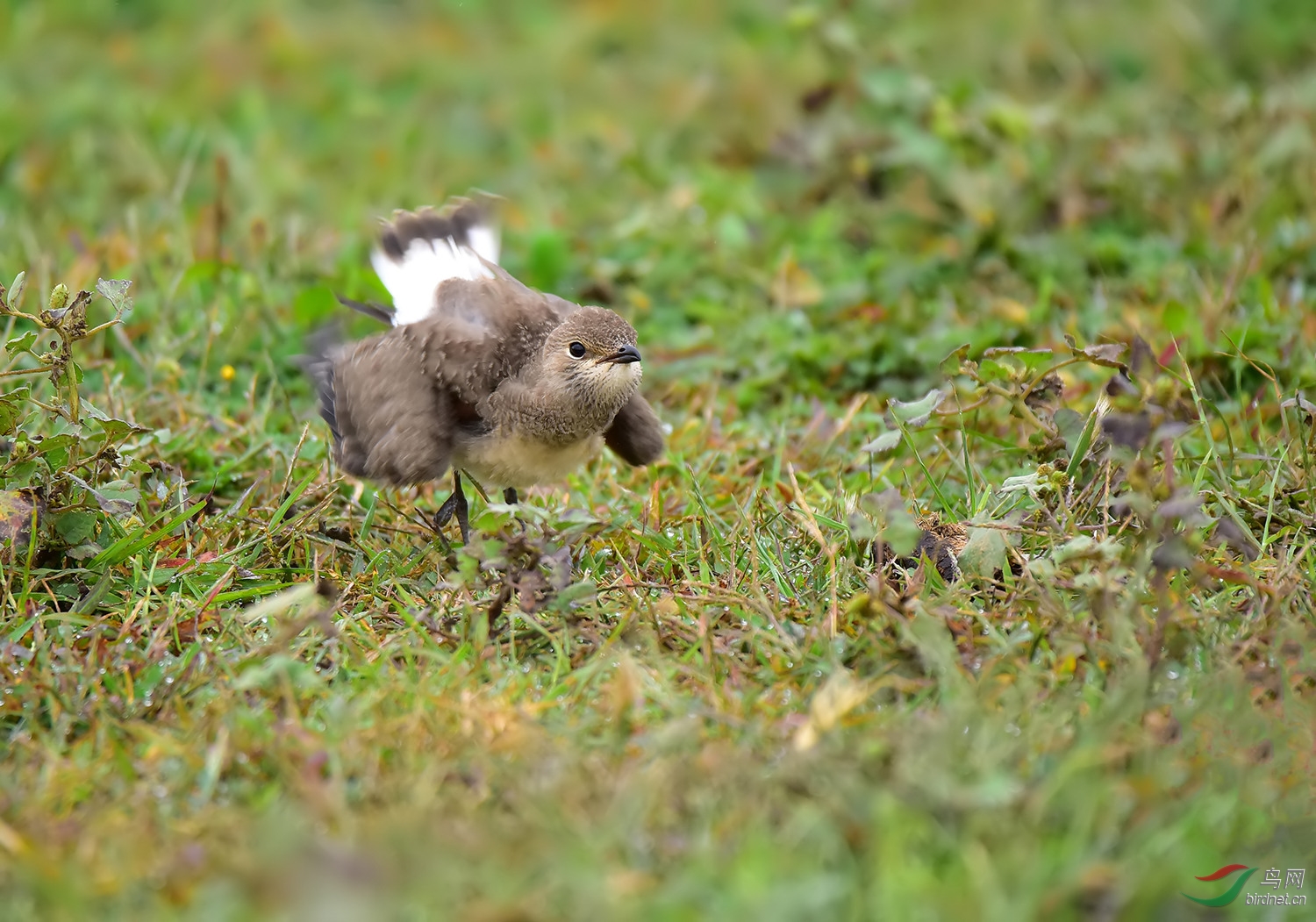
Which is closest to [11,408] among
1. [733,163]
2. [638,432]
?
[638,432]

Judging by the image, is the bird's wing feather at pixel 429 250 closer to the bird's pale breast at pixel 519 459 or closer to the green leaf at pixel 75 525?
the bird's pale breast at pixel 519 459

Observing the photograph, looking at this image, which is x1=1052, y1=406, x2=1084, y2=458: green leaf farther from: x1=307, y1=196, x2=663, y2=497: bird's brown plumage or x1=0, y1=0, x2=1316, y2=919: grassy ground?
x1=307, y1=196, x2=663, y2=497: bird's brown plumage

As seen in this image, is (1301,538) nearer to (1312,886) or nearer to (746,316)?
(1312,886)

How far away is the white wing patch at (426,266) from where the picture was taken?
17.7 feet

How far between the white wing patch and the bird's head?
2.55 ft

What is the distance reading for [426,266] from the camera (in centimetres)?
547

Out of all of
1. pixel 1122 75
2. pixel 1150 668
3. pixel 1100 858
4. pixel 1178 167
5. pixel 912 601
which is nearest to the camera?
pixel 1100 858

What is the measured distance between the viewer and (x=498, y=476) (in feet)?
15.8

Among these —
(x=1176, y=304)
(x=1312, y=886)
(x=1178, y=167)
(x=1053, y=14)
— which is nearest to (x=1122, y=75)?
(x=1053, y=14)

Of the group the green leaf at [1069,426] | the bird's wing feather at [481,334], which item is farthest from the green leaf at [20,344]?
the green leaf at [1069,426]

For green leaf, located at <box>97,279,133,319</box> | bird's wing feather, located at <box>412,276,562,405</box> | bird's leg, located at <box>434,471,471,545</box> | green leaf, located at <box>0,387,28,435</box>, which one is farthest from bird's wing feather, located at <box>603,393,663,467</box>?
green leaf, located at <box>0,387,28,435</box>

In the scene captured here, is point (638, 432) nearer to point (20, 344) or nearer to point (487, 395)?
point (487, 395)

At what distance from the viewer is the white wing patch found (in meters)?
5.39

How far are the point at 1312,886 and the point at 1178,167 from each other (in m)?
5.36
